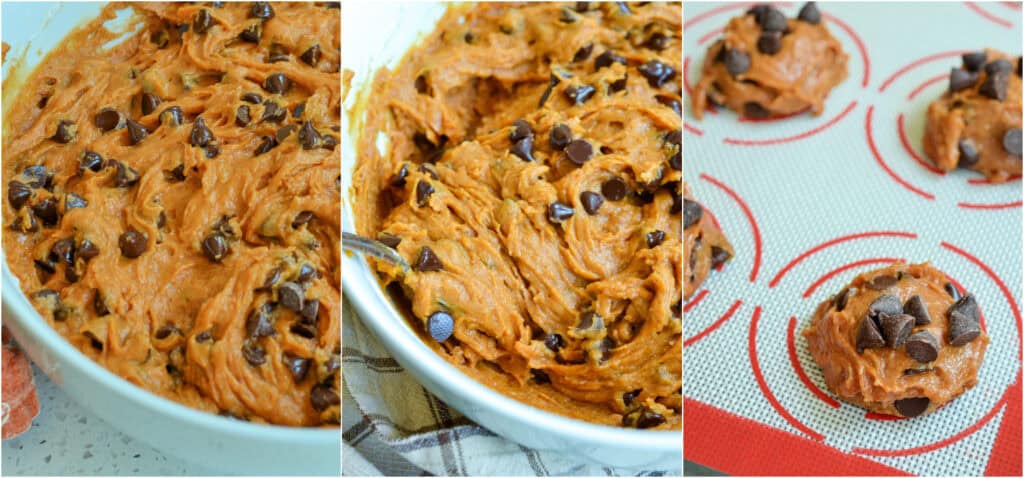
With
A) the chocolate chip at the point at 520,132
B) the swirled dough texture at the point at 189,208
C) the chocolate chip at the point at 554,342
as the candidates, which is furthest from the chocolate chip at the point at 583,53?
the chocolate chip at the point at 554,342

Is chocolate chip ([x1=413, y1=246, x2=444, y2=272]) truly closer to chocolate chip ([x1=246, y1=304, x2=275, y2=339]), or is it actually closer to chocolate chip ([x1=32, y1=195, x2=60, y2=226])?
chocolate chip ([x1=246, y1=304, x2=275, y2=339])

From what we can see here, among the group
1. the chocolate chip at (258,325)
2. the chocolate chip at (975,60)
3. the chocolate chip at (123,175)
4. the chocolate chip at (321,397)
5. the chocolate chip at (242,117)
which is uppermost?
the chocolate chip at (242,117)

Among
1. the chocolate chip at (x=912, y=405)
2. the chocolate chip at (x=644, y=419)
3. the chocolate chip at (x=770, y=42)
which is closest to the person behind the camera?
the chocolate chip at (x=644, y=419)

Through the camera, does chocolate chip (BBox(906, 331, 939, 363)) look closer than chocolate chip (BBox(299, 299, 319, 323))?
No

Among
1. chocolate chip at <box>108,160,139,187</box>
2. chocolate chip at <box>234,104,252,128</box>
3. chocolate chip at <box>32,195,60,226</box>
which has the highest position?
chocolate chip at <box>234,104,252,128</box>

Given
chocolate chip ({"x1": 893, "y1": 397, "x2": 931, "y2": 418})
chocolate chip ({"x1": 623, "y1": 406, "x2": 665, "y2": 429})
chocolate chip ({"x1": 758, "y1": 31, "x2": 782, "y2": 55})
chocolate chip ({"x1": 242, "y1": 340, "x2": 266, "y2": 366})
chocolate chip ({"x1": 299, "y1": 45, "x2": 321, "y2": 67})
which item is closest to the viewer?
chocolate chip ({"x1": 242, "y1": 340, "x2": 266, "y2": 366})

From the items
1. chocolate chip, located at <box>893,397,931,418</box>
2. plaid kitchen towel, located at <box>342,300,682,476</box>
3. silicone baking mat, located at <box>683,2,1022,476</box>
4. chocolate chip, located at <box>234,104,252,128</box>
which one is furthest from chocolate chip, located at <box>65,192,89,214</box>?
chocolate chip, located at <box>893,397,931,418</box>

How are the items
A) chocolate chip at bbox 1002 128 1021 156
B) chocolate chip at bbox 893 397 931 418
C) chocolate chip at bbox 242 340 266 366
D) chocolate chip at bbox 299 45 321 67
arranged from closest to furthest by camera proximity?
chocolate chip at bbox 242 340 266 366
chocolate chip at bbox 299 45 321 67
chocolate chip at bbox 893 397 931 418
chocolate chip at bbox 1002 128 1021 156

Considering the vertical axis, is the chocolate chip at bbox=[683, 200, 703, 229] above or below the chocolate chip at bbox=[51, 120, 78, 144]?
below

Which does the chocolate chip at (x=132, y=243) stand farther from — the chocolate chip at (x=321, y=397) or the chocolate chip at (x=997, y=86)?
the chocolate chip at (x=997, y=86)
